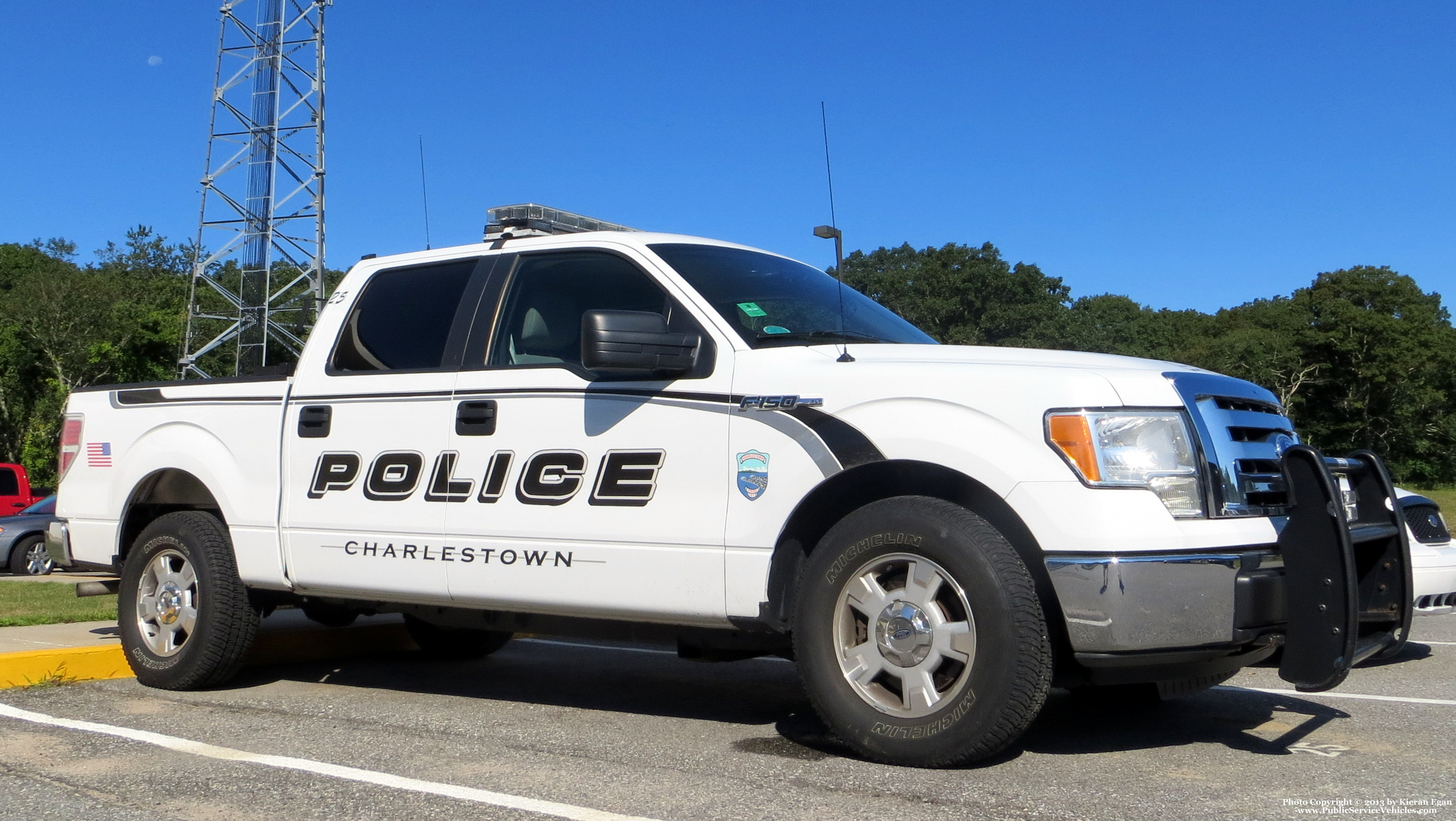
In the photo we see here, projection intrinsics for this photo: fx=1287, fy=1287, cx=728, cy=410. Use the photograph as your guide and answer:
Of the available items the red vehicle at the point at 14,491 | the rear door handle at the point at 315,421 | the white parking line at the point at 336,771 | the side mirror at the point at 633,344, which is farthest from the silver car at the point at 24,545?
the side mirror at the point at 633,344

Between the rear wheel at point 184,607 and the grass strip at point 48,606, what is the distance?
107cm

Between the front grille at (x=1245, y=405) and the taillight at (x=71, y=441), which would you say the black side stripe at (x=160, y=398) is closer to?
the taillight at (x=71, y=441)

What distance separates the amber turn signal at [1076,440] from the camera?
4.05 meters

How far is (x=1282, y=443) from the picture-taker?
14.8 feet

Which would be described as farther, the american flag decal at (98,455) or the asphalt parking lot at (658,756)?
the american flag decal at (98,455)

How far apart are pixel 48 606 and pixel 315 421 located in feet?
Result: 19.2

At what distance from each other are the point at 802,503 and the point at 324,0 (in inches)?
1283

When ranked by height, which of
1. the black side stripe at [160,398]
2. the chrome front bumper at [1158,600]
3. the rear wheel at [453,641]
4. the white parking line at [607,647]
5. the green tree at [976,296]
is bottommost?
the white parking line at [607,647]

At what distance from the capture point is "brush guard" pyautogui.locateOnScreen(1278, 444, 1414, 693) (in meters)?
3.98

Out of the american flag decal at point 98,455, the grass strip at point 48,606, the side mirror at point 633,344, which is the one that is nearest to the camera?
the side mirror at point 633,344

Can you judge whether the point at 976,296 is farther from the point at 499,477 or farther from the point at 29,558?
the point at 499,477

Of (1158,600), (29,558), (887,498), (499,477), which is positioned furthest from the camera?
(29,558)

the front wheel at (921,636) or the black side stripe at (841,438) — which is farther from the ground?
the black side stripe at (841,438)

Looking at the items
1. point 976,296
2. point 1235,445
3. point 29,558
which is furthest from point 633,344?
point 976,296
